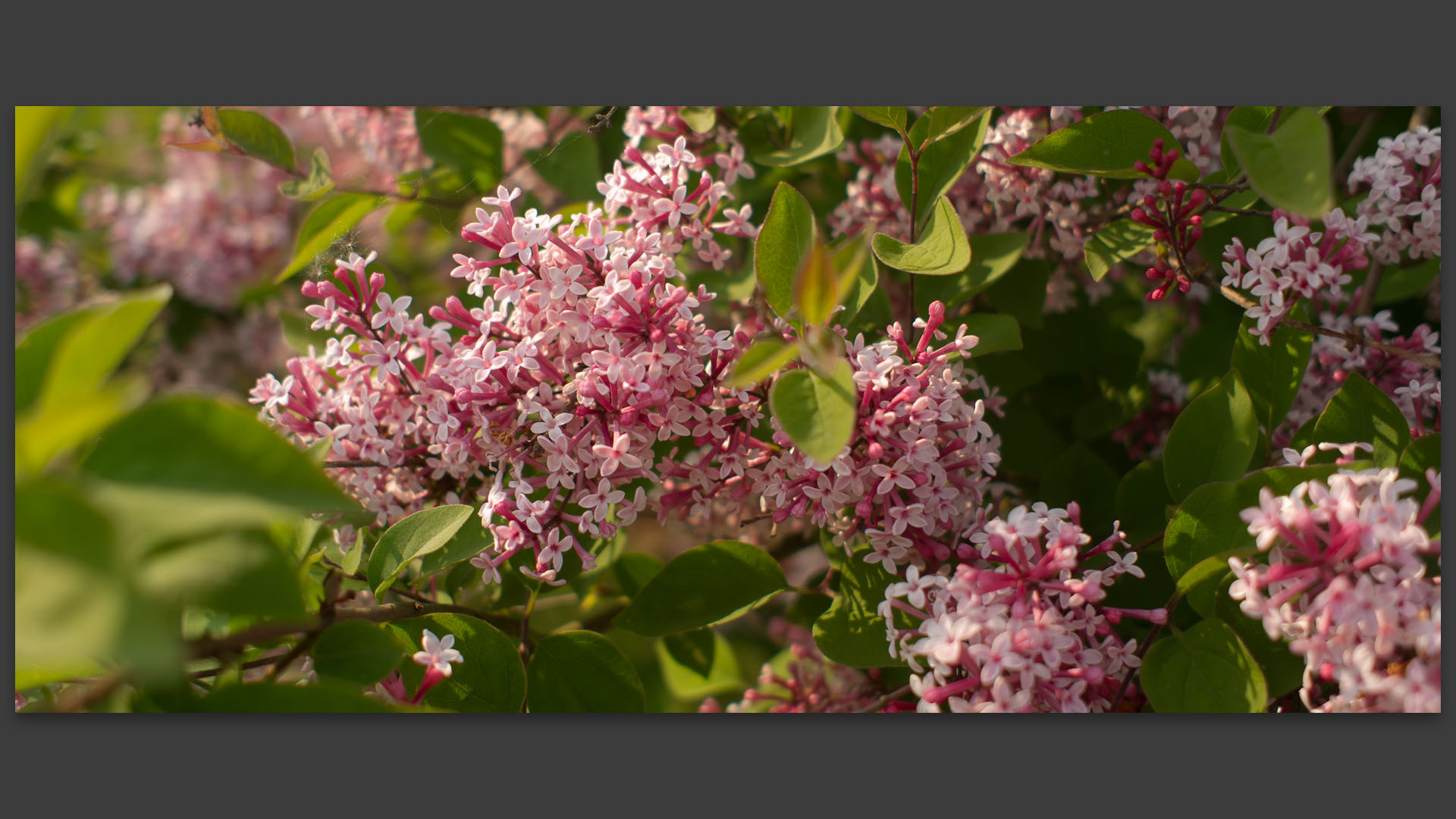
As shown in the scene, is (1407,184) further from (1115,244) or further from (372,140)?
(372,140)

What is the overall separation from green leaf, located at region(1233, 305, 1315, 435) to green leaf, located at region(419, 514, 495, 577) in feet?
3.41

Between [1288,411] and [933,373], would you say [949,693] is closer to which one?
[933,373]

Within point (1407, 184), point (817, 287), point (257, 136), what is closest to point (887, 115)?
point (817, 287)

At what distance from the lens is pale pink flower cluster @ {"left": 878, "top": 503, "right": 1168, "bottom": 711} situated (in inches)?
40.4

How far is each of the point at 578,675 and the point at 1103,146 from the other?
1038 millimetres

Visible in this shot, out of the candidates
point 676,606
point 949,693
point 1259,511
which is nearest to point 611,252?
point 676,606

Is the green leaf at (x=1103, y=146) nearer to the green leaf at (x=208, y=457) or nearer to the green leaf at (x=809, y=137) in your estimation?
the green leaf at (x=809, y=137)

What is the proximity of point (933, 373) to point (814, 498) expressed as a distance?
215mm

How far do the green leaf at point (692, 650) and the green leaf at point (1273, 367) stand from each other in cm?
97

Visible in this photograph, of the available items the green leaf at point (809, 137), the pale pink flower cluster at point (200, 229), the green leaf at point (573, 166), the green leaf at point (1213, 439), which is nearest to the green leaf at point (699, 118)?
the green leaf at point (809, 137)

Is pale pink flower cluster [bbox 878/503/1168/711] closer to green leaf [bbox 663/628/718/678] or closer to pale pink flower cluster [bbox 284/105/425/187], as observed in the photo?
green leaf [bbox 663/628/718/678]

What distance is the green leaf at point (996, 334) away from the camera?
1291 mm

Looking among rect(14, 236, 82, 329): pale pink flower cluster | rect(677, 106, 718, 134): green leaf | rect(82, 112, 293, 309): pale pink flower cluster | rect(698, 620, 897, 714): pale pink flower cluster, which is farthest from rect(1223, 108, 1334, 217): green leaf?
rect(14, 236, 82, 329): pale pink flower cluster

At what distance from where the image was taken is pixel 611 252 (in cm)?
117
